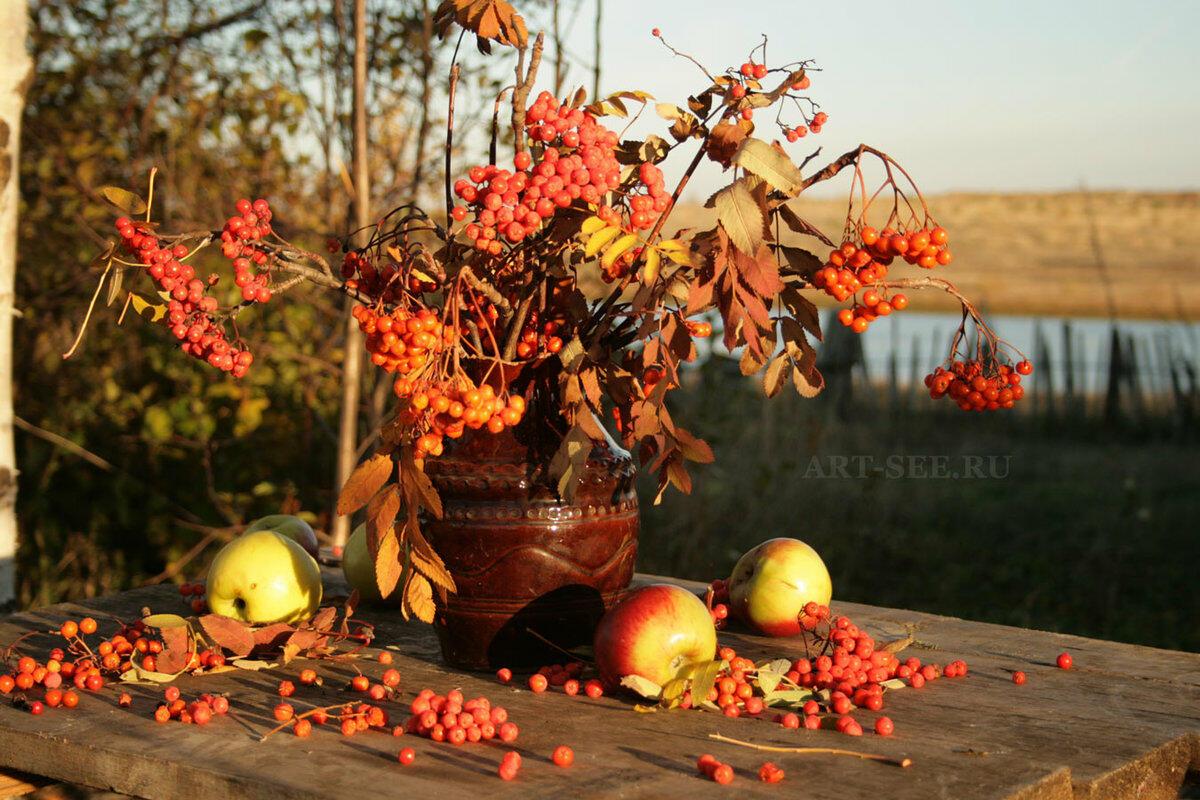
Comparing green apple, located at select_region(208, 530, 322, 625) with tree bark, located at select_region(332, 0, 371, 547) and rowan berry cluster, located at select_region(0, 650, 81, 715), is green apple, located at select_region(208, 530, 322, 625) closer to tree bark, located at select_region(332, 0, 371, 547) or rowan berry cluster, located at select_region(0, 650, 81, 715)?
rowan berry cluster, located at select_region(0, 650, 81, 715)

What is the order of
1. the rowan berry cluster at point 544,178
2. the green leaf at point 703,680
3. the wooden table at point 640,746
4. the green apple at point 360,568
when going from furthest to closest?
the green apple at point 360,568 < the green leaf at point 703,680 < the rowan berry cluster at point 544,178 < the wooden table at point 640,746

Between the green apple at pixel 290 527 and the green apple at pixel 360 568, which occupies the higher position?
the green apple at pixel 290 527

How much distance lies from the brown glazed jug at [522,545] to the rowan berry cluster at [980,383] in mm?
437

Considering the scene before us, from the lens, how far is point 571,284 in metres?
1.66

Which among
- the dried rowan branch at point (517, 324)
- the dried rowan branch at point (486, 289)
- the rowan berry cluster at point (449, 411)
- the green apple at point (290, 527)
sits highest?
the dried rowan branch at point (486, 289)

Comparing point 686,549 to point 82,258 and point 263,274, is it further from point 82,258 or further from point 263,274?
point 263,274

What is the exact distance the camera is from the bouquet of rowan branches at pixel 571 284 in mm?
1420

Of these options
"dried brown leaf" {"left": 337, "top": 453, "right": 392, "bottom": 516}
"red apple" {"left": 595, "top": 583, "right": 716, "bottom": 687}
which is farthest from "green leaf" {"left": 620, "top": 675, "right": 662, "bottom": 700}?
"dried brown leaf" {"left": 337, "top": 453, "right": 392, "bottom": 516}

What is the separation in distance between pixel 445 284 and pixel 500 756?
0.56m

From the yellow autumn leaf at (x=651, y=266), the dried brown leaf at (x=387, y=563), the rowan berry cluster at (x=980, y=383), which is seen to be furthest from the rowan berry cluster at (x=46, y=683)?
the rowan berry cluster at (x=980, y=383)

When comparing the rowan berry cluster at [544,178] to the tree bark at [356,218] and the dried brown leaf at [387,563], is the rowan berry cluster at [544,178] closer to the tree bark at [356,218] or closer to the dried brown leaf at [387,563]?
the dried brown leaf at [387,563]

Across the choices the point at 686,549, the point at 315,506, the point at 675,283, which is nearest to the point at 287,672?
the point at 675,283

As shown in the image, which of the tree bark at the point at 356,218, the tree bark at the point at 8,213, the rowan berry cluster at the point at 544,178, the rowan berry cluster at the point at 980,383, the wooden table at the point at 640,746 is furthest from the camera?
the tree bark at the point at 356,218

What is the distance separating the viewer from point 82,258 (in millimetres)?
4539
